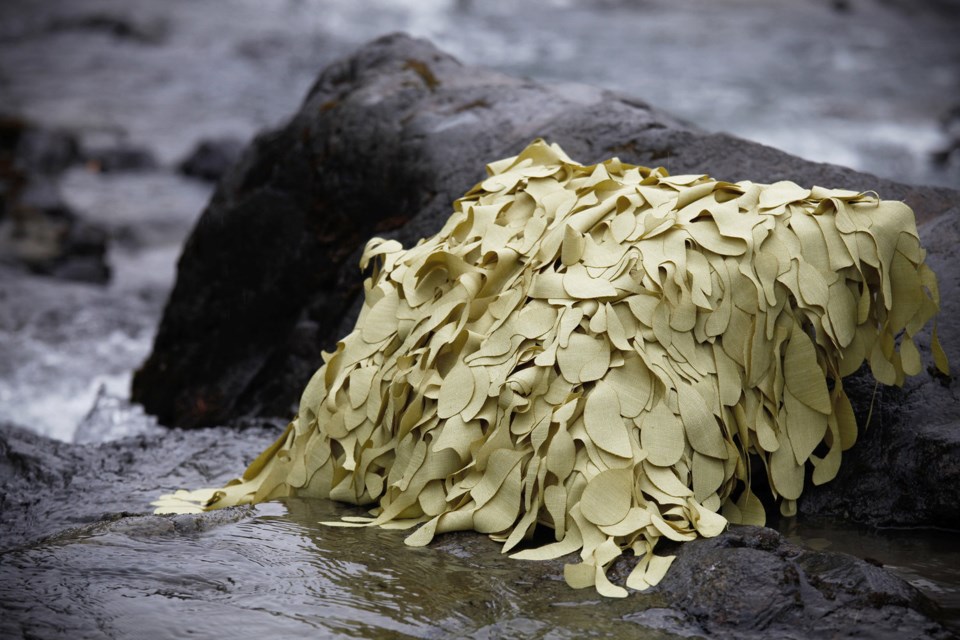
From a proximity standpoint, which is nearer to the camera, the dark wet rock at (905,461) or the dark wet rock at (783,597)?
the dark wet rock at (783,597)

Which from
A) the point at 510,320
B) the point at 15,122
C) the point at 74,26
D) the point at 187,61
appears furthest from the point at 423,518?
the point at 74,26

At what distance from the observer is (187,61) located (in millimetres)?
14609

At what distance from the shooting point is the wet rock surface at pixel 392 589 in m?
1.61

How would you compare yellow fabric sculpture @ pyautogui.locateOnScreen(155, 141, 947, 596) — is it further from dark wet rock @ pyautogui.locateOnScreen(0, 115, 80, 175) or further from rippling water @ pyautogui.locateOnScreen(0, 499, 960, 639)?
dark wet rock @ pyautogui.locateOnScreen(0, 115, 80, 175)

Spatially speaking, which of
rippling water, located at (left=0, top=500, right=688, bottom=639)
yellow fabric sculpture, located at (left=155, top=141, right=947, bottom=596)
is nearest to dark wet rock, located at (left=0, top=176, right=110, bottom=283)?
yellow fabric sculpture, located at (left=155, top=141, right=947, bottom=596)

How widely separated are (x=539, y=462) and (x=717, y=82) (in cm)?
1109

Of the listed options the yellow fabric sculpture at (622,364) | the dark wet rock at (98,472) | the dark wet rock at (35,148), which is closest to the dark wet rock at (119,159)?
the dark wet rock at (35,148)

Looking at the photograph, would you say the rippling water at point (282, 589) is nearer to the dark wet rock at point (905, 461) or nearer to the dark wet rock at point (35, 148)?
the dark wet rock at point (905, 461)

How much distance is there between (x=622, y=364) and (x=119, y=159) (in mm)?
10020

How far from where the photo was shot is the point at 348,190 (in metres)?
3.51

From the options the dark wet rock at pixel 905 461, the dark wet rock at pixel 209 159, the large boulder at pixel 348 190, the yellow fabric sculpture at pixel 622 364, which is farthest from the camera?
the dark wet rock at pixel 209 159

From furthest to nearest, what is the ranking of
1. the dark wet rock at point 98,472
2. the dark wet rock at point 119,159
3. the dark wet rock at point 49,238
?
1. the dark wet rock at point 119,159
2. the dark wet rock at point 49,238
3. the dark wet rock at point 98,472

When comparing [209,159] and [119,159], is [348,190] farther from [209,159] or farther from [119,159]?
[119,159]

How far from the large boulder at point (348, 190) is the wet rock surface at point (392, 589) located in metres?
0.88
